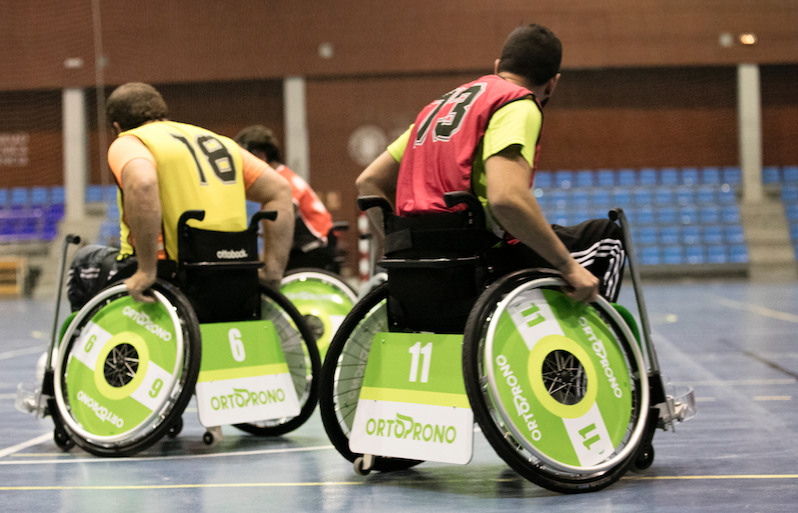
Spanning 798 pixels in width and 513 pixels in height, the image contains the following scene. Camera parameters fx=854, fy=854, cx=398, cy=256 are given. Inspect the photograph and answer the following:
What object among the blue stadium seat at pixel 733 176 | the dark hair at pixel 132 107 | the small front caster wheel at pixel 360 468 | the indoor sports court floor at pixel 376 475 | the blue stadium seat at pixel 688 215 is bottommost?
the indoor sports court floor at pixel 376 475

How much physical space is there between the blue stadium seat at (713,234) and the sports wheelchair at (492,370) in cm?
1507

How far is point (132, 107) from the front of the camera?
3432mm

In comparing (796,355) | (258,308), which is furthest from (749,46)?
(258,308)

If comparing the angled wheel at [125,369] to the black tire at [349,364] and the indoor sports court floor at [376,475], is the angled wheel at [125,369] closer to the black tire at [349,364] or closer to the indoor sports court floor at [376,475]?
the indoor sports court floor at [376,475]

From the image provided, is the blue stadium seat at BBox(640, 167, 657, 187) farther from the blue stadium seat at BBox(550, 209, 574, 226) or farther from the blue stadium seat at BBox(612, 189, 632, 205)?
the blue stadium seat at BBox(550, 209, 574, 226)

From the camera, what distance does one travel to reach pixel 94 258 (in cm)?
362

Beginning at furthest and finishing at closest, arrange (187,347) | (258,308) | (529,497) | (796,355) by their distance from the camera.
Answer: (796,355), (258,308), (187,347), (529,497)

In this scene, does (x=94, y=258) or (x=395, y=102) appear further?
(x=395, y=102)

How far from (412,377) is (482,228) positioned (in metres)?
0.50

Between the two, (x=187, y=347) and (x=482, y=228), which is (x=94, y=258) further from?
(x=482, y=228)

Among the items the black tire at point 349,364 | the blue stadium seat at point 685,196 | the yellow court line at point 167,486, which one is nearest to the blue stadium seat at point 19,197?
the blue stadium seat at point 685,196

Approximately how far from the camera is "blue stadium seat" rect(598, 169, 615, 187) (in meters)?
17.7

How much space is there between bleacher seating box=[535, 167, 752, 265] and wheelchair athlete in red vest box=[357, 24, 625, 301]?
14.2 meters

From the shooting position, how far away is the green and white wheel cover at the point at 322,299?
15.7 feet
